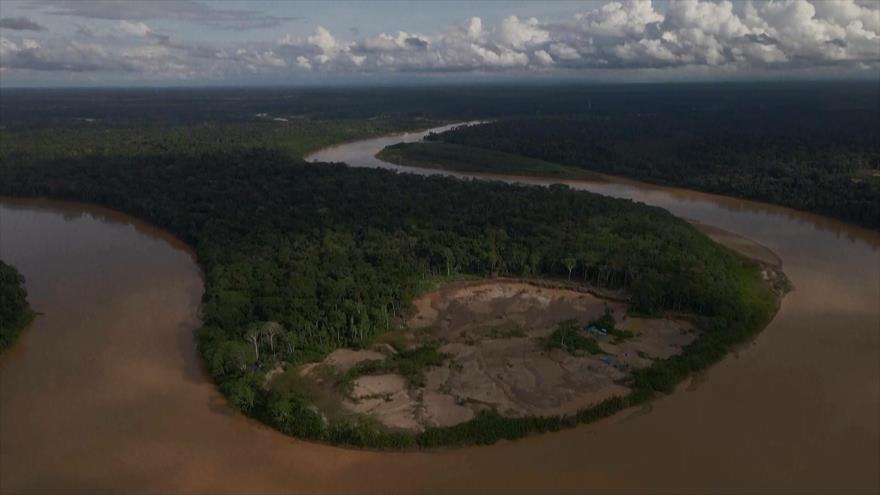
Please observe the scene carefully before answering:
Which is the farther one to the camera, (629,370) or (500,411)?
(629,370)

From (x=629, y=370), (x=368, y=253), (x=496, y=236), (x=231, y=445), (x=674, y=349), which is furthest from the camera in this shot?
(x=496, y=236)

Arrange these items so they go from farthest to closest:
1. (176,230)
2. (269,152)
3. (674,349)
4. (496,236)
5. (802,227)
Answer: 1. (269,152)
2. (802,227)
3. (176,230)
4. (496,236)
5. (674,349)

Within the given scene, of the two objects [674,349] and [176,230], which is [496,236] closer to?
[674,349]

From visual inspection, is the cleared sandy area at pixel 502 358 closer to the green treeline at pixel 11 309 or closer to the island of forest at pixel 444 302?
the island of forest at pixel 444 302

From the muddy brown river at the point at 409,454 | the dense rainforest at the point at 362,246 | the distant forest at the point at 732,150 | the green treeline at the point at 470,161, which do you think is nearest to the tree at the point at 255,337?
the dense rainforest at the point at 362,246

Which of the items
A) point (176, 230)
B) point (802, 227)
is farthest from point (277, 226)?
point (802, 227)

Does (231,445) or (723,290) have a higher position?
(723,290)

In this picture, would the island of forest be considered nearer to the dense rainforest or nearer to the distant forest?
the dense rainforest
